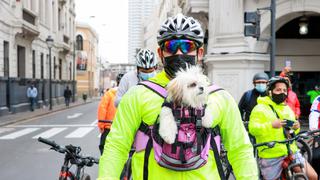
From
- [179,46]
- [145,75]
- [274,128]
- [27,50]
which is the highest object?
[27,50]

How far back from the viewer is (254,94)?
7.59 metres

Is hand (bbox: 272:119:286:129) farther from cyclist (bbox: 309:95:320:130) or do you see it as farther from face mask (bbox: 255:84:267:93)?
face mask (bbox: 255:84:267:93)

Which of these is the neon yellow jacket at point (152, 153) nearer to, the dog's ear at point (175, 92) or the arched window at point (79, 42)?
the dog's ear at point (175, 92)

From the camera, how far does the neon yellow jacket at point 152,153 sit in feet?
7.59

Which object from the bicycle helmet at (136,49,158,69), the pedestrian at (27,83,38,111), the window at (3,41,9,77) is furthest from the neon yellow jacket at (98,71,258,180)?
the pedestrian at (27,83,38,111)

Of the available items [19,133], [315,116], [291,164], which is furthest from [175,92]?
[19,133]

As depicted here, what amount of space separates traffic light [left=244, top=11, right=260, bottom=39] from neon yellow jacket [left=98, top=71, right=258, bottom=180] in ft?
31.1

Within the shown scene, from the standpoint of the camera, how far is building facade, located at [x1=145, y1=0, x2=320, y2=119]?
51.9ft

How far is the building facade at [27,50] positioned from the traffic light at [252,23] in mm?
16990

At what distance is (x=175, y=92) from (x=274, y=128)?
9.93 feet

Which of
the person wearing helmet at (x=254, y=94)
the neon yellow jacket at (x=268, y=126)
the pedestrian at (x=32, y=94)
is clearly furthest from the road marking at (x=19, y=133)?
the neon yellow jacket at (x=268, y=126)

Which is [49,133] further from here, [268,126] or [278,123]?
[278,123]

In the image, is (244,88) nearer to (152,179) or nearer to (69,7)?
(152,179)

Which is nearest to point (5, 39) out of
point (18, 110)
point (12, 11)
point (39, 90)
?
point (12, 11)
